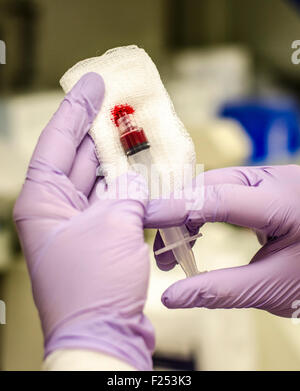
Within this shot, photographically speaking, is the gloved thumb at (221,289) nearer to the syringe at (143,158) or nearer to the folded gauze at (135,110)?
the syringe at (143,158)

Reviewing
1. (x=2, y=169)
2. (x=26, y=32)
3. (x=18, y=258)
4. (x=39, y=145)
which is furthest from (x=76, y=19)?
(x=39, y=145)

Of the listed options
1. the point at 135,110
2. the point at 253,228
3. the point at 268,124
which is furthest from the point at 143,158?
the point at 268,124

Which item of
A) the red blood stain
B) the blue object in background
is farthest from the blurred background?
the red blood stain

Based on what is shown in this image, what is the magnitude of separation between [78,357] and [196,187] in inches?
10.9

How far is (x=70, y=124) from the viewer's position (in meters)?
0.62

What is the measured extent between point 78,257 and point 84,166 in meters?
0.14

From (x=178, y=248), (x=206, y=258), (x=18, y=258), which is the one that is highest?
(x=178, y=248)

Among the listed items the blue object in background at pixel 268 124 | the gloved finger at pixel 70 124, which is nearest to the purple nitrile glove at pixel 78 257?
the gloved finger at pixel 70 124

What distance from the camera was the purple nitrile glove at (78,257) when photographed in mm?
570

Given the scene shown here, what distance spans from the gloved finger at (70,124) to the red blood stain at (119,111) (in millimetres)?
23

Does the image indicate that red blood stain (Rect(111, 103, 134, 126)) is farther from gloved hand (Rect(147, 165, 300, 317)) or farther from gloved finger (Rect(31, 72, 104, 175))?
gloved hand (Rect(147, 165, 300, 317))

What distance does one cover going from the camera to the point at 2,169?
1321 mm

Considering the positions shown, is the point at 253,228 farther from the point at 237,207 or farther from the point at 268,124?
the point at 268,124

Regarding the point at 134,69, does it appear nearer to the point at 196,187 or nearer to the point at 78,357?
the point at 196,187
